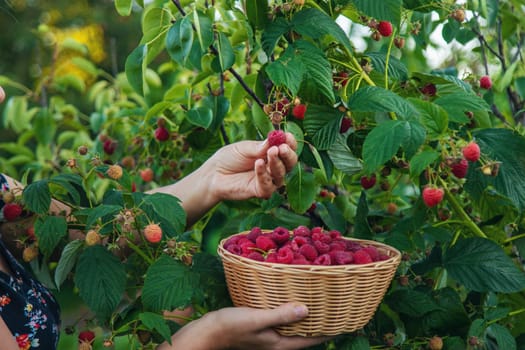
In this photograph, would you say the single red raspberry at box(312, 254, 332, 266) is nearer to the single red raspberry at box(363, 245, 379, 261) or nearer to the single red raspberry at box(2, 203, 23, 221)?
the single red raspberry at box(363, 245, 379, 261)

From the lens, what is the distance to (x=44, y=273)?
1274 millimetres

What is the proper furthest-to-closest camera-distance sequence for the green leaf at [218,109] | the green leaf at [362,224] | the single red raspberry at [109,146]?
the single red raspberry at [109,146] → the green leaf at [218,109] → the green leaf at [362,224]

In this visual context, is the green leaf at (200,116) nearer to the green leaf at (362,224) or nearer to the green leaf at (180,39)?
the green leaf at (180,39)

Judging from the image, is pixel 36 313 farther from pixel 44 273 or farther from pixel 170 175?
pixel 170 175

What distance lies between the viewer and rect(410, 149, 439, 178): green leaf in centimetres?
97

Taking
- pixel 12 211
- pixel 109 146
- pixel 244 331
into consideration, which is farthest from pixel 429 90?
pixel 109 146

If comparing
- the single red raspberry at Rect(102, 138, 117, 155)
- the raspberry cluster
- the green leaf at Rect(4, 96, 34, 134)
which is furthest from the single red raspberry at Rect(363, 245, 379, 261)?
the green leaf at Rect(4, 96, 34, 134)

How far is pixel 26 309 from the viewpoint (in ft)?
4.08

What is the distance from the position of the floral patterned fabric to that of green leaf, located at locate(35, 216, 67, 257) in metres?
0.16

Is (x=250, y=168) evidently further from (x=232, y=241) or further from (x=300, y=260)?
(x=300, y=260)

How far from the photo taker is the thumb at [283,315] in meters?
1.01

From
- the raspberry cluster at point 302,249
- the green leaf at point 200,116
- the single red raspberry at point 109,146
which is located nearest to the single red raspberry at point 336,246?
the raspberry cluster at point 302,249

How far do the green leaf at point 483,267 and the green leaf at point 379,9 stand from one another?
413 millimetres

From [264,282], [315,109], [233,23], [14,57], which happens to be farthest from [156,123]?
[14,57]
